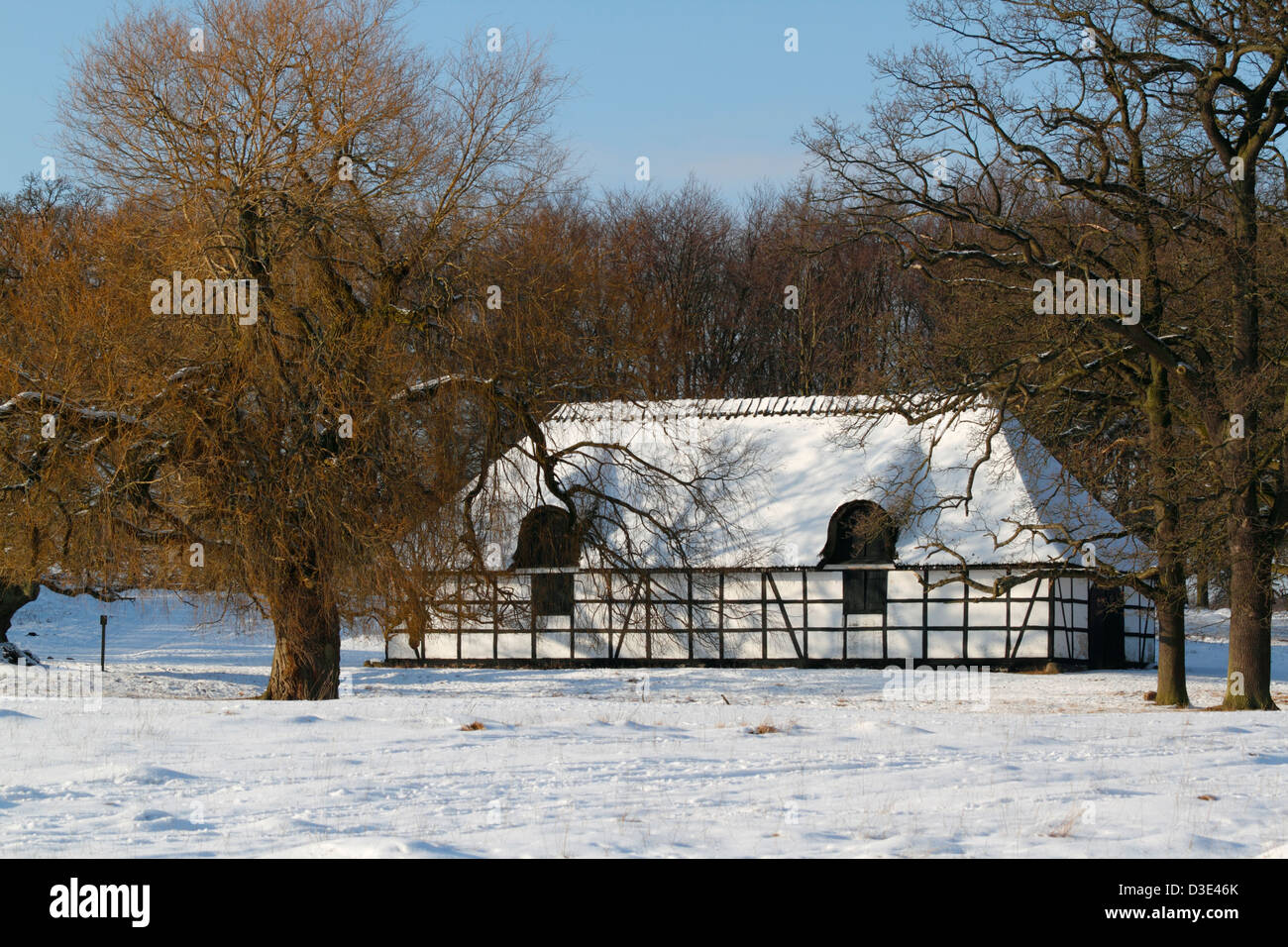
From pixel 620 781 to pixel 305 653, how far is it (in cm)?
1002

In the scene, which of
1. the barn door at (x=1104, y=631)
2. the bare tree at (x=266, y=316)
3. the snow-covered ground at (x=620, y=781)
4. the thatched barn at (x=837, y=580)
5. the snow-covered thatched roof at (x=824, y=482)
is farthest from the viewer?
the barn door at (x=1104, y=631)

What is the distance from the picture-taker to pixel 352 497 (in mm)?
15750

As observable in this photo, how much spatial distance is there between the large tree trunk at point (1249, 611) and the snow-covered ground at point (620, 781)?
2807 mm

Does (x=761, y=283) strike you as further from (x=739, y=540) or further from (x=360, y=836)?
(x=360, y=836)

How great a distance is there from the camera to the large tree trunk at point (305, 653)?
1711cm

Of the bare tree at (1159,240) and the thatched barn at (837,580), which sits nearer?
the bare tree at (1159,240)

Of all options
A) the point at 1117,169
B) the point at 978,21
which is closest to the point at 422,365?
the point at 978,21

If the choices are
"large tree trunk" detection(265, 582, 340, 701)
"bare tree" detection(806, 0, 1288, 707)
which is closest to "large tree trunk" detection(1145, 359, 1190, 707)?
"bare tree" detection(806, 0, 1288, 707)

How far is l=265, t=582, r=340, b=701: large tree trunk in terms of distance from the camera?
1711cm

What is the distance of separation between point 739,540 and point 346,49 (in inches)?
546

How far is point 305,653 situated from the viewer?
1753 cm

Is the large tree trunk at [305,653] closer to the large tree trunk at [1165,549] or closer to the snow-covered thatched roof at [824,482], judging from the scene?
the snow-covered thatched roof at [824,482]

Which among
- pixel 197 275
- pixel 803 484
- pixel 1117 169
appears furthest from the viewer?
pixel 803 484

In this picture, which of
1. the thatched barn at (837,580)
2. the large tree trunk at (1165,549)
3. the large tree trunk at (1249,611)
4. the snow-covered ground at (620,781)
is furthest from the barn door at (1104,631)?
the snow-covered ground at (620,781)
